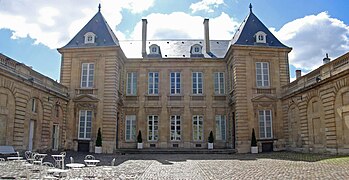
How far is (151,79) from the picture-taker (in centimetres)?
2370

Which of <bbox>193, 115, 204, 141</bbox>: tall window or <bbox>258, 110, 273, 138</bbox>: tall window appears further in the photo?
<bbox>193, 115, 204, 141</bbox>: tall window

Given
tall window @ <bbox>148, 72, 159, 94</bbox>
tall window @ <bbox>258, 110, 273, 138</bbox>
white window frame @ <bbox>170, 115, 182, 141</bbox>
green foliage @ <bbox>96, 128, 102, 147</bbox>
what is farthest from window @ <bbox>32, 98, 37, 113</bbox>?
tall window @ <bbox>258, 110, 273, 138</bbox>

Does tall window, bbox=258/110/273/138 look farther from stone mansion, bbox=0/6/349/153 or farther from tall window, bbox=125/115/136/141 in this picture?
tall window, bbox=125/115/136/141

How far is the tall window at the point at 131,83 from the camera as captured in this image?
77.3 ft

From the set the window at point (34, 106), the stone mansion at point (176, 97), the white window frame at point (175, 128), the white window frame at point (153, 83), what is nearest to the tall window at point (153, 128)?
the stone mansion at point (176, 97)

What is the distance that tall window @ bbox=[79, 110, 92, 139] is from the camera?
20.4m

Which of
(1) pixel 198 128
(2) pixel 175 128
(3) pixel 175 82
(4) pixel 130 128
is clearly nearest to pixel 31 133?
(4) pixel 130 128

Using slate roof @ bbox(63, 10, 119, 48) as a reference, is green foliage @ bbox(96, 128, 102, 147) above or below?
below

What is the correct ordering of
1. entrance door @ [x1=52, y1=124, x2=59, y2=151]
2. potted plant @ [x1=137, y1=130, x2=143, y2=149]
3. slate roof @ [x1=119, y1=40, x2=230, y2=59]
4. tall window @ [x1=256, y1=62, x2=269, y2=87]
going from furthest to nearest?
slate roof @ [x1=119, y1=40, x2=230, y2=59] → potted plant @ [x1=137, y1=130, x2=143, y2=149] → tall window @ [x1=256, y1=62, x2=269, y2=87] → entrance door @ [x1=52, y1=124, x2=59, y2=151]

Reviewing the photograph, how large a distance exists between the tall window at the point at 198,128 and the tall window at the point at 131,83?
5008 mm

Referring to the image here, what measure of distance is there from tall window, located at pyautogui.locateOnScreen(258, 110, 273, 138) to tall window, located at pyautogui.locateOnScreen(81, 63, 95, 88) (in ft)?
37.9

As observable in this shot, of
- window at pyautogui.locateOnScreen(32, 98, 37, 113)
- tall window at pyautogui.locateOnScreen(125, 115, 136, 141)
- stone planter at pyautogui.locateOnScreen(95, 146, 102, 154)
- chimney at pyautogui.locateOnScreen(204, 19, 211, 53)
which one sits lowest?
stone planter at pyautogui.locateOnScreen(95, 146, 102, 154)

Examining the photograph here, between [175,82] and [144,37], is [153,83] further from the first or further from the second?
[144,37]

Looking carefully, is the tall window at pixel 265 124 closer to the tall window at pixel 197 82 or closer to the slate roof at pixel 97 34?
the tall window at pixel 197 82
